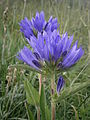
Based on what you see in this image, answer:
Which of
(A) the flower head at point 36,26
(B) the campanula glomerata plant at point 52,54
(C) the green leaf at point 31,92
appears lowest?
(C) the green leaf at point 31,92

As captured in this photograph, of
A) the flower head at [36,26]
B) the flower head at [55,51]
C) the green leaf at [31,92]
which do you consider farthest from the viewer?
the flower head at [36,26]

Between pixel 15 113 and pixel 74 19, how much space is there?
1.88 meters

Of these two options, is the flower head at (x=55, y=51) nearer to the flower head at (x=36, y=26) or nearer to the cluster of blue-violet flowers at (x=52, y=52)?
the cluster of blue-violet flowers at (x=52, y=52)

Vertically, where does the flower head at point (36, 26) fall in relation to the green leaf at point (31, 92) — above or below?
above

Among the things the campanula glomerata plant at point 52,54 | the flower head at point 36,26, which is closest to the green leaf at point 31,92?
the campanula glomerata plant at point 52,54

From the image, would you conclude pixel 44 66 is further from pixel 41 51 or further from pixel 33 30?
pixel 33 30

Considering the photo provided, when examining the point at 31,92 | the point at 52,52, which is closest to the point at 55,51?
the point at 52,52

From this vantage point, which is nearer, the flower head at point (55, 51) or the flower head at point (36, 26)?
the flower head at point (55, 51)

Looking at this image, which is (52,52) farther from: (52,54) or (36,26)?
(36,26)

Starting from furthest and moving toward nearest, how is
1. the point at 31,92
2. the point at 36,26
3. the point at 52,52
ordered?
the point at 36,26 < the point at 31,92 < the point at 52,52

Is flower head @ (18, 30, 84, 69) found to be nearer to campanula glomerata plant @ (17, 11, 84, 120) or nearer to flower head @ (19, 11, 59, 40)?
campanula glomerata plant @ (17, 11, 84, 120)

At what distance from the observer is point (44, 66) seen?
29.1 inches

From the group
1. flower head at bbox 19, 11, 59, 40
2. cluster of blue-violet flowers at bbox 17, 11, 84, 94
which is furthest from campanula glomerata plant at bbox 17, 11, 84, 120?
flower head at bbox 19, 11, 59, 40

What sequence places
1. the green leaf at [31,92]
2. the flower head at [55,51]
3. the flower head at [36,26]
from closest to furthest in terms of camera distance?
the flower head at [55,51]
the green leaf at [31,92]
the flower head at [36,26]
